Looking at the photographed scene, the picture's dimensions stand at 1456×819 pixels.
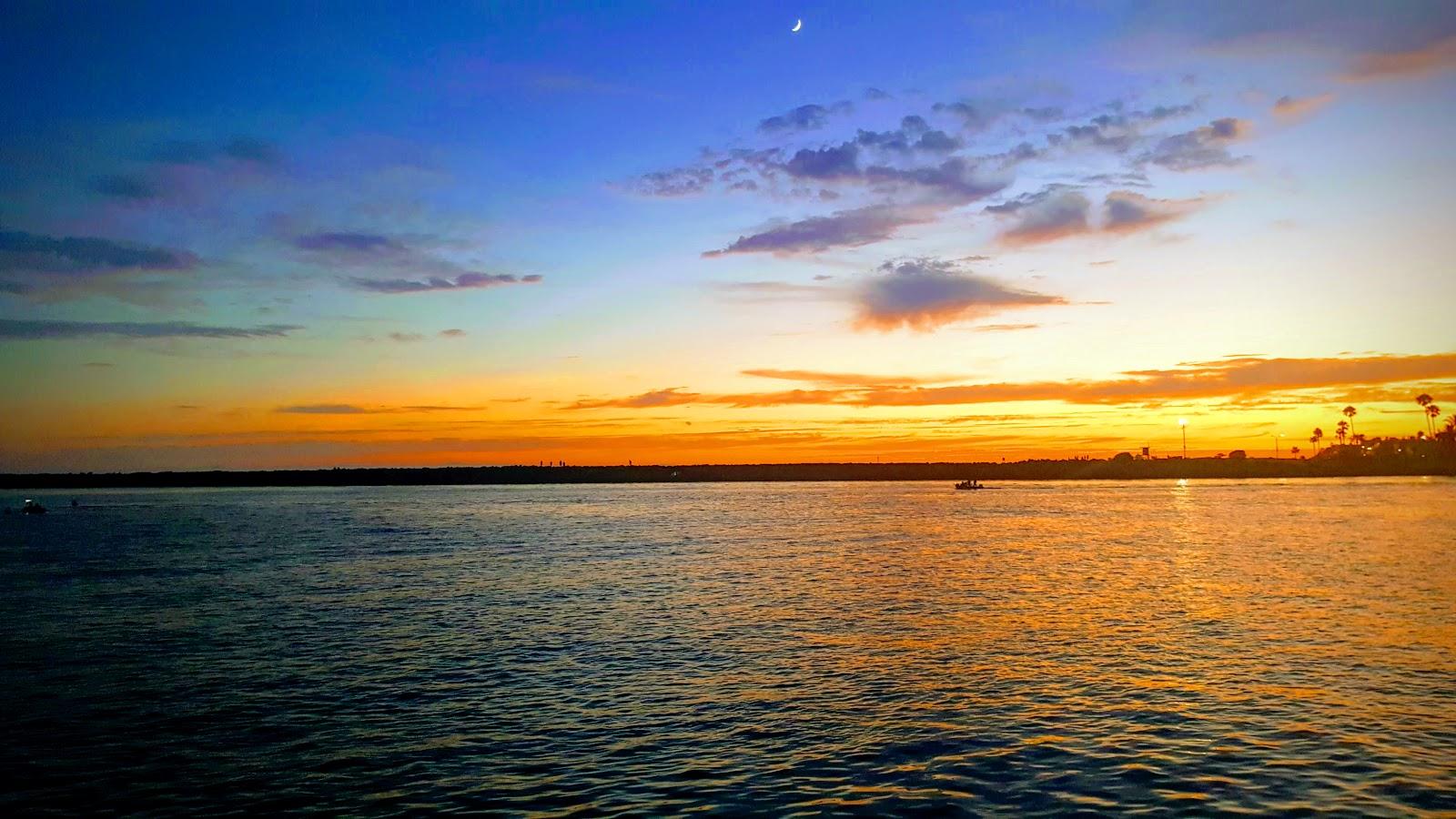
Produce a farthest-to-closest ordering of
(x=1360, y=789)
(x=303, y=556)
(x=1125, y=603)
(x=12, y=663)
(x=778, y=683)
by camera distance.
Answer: (x=303, y=556) → (x=1125, y=603) → (x=12, y=663) → (x=778, y=683) → (x=1360, y=789)

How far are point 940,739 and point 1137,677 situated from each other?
1001 cm

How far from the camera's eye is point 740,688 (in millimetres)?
27516

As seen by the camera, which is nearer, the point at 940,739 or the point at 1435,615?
the point at 940,739

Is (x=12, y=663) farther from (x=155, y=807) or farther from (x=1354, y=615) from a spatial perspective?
(x=1354, y=615)

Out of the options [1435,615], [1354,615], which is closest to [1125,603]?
[1354,615]

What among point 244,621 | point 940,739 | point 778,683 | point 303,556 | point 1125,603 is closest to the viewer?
point 940,739

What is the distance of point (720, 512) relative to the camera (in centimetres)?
16125

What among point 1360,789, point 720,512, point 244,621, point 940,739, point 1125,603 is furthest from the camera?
point 720,512

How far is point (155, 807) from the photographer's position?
18172 mm

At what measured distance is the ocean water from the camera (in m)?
18.7

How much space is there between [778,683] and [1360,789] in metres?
14.7

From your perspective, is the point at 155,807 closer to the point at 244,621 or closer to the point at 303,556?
the point at 244,621

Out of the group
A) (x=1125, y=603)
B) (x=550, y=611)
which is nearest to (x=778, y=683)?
(x=550, y=611)

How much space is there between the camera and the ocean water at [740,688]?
61.3 feet
